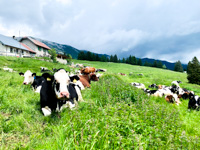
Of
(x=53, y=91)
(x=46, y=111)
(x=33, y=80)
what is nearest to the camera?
(x=46, y=111)

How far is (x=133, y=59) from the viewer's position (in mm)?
94062

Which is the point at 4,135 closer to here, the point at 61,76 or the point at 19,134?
the point at 19,134

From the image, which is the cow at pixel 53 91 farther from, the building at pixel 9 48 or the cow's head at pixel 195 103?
the building at pixel 9 48

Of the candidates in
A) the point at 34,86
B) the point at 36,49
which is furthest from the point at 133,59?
the point at 34,86

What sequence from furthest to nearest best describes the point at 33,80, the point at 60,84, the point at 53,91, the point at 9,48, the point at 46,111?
the point at 9,48
the point at 33,80
the point at 53,91
the point at 46,111
the point at 60,84

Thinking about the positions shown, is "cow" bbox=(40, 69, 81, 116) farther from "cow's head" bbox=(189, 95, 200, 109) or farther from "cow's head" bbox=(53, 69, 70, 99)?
"cow's head" bbox=(189, 95, 200, 109)

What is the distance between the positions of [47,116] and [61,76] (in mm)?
1255

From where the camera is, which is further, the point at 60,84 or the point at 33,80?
the point at 33,80

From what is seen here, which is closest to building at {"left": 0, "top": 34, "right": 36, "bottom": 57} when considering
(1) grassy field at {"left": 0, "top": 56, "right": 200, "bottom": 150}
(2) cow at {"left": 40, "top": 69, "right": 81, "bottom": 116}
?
(2) cow at {"left": 40, "top": 69, "right": 81, "bottom": 116}

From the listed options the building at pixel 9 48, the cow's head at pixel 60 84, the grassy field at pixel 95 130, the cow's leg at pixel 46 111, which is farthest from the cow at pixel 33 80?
the building at pixel 9 48

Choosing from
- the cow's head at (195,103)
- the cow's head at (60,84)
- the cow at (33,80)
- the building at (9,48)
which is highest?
the building at (9,48)

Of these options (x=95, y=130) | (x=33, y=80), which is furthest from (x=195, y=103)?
(x=33, y=80)

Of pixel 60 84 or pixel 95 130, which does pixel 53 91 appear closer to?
pixel 60 84

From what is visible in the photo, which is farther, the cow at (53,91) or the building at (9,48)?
the building at (9,48)
